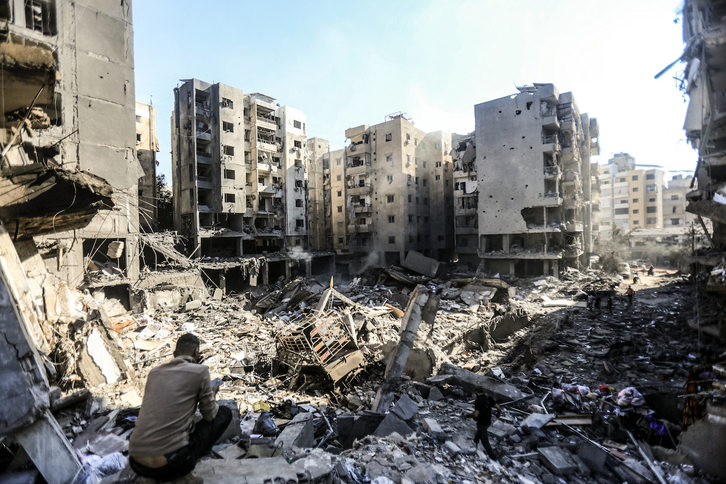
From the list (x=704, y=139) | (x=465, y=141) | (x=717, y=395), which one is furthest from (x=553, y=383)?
(x=465, y=141)

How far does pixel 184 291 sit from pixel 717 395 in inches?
1015

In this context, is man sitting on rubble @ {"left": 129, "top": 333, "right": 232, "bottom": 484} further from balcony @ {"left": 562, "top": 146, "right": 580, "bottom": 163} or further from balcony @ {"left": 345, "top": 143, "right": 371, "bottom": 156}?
balcony @ {"left": 345, "top": 143, "right": 371, "bottom": 156}

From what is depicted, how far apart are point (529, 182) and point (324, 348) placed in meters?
27.0

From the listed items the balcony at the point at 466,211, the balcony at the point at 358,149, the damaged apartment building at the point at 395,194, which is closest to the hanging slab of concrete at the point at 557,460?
the damaged apartment building at the point at 395,194

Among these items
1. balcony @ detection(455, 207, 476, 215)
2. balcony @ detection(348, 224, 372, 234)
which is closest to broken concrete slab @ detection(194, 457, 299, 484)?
balcony @ detection(348, 224, 372, 234)

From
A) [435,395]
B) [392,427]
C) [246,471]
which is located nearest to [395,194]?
[435,395]

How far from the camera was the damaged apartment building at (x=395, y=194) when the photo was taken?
39125mm

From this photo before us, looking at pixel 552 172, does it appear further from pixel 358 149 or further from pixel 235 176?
pixel 235 176

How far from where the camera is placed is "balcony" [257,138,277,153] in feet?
119

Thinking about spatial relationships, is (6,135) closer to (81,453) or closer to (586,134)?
(81,453)

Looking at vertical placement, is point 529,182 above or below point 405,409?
above

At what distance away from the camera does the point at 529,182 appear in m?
31.0

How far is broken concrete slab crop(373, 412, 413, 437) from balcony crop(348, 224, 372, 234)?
3386 cm

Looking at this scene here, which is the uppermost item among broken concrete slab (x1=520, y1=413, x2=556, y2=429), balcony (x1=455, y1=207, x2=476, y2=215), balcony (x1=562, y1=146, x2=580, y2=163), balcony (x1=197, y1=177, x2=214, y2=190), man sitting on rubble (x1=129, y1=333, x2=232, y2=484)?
balcony (x1=562, y1=146, x2=580, y2=163)
